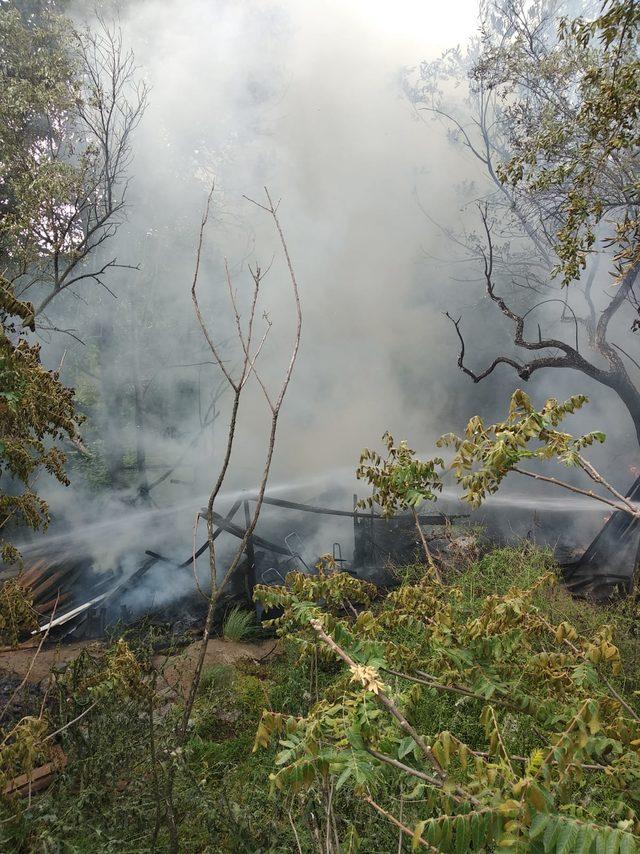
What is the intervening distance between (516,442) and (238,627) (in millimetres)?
5176

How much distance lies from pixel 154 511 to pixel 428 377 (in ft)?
26.5

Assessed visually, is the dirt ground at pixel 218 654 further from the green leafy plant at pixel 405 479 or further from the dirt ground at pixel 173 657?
the green leafy plant at pixel 405 479

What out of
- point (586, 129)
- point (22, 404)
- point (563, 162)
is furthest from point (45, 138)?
point (22, 404)

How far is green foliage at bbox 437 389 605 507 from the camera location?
6.68 ft

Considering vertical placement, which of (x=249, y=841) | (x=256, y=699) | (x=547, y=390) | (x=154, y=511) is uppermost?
(x=547, y=390)

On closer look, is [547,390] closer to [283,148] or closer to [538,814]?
[283,148]

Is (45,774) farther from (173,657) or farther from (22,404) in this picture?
(22,404)

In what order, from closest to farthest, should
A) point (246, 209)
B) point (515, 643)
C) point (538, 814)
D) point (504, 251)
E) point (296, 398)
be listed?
point (538, 814) → point (515, 643) → point (504, 251) → point (296, 398) → point (246, 209)

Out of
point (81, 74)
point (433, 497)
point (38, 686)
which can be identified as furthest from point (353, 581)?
point (81, 74)

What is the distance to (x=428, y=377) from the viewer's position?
14938mm

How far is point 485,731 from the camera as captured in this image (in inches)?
68.4

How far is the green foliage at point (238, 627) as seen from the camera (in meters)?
6.38

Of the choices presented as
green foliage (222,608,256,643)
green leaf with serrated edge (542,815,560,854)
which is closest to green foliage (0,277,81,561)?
green leaf with serrated edge (542,815,560,854)

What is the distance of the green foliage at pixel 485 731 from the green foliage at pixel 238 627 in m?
3.37
